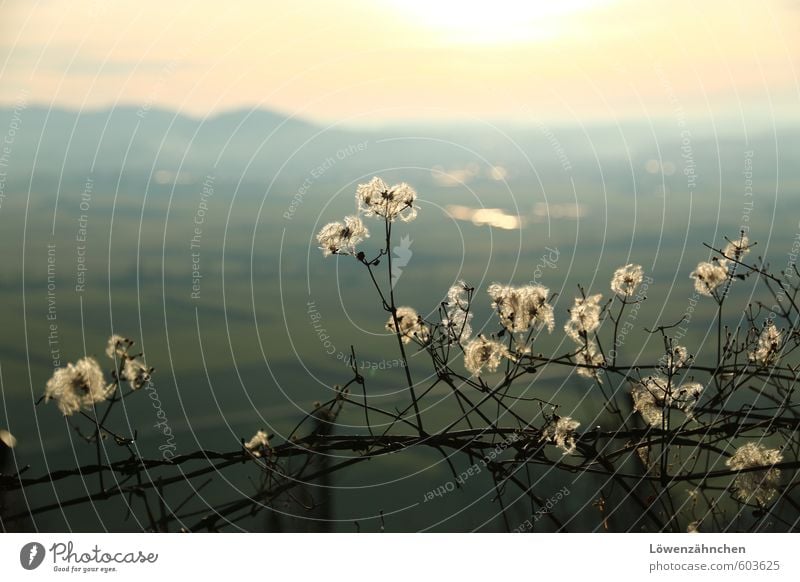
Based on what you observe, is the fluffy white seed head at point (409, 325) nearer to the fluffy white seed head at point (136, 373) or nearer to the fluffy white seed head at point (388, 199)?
the fluffy white seed head at point (388, 199)

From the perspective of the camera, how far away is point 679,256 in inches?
56.4

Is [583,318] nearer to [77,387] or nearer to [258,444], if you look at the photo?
[258,444]

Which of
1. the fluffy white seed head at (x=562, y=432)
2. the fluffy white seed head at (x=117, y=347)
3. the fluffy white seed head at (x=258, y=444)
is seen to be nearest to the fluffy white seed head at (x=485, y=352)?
the fluffy white seed head at (x=562, y=432)

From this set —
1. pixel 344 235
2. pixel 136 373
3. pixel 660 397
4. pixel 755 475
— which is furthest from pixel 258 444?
pixel 755 475

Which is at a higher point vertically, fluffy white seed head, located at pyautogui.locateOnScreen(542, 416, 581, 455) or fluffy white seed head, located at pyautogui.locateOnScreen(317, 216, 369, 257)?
fluffy white seed head, located at pyautogui.locateOnScreen(317, 216, 369, 257)

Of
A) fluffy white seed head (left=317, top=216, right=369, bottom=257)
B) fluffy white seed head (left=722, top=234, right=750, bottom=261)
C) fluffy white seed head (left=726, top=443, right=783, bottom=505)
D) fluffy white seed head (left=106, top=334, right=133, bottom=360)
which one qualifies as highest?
fluffy white seed head (left=317, top=216, right=369, bottom=257)

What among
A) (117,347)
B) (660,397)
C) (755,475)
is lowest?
(755,475)

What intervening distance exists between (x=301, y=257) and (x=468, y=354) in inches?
13.9

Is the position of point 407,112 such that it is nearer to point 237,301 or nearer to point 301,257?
point 301,257

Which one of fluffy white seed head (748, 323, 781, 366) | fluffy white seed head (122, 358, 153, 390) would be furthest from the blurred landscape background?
fluffy white seed head (748, 323, 781, 366)

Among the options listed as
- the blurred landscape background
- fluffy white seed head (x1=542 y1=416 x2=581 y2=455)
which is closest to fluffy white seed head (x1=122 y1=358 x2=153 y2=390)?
the blurred landscape background

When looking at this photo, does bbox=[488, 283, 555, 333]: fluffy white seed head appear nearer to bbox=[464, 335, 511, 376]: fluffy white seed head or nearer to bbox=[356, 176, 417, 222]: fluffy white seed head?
bbox=[464, 335, 511, 376]: fluffy white seed head

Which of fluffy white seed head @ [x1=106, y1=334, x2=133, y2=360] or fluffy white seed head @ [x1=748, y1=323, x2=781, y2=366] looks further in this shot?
fluffy white seed head @ [x1=748, y1=323, x2=781, y2=366]
